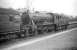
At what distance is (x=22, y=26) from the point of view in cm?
597

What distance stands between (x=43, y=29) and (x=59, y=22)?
331 cm

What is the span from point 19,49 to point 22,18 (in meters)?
3.17

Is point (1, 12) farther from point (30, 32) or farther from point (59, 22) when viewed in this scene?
point (59, 22)

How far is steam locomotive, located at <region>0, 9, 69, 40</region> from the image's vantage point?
15.0ft

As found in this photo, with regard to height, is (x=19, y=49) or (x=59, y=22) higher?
(x=59, y=22)

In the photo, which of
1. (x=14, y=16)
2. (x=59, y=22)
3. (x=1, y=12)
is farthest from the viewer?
(x=59, y=22)

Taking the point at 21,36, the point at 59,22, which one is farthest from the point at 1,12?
the point at 59,22

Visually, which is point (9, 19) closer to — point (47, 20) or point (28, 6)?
point (28, 6)

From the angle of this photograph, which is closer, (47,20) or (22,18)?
(22,18)

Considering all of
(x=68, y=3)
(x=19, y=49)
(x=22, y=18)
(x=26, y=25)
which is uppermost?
(x=68, y=3)

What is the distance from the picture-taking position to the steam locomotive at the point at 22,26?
15.0ft

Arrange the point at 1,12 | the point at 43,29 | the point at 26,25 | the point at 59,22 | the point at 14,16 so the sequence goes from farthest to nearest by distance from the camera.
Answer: the point at 59,22 → the point at 43,29 → the point at 26,25 → the point at 14,16 → the point at 1,12

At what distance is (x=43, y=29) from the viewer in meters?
7.89

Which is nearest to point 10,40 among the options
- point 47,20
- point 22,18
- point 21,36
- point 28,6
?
point 21,36
